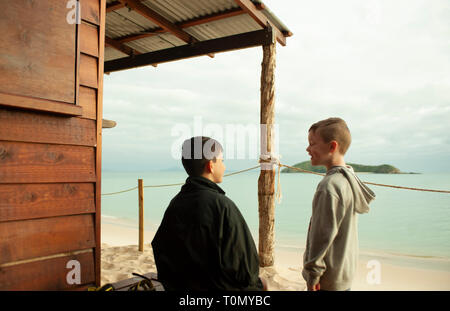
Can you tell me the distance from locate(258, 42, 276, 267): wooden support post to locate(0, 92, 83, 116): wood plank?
2.46 metres

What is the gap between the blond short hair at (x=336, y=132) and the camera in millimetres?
1479

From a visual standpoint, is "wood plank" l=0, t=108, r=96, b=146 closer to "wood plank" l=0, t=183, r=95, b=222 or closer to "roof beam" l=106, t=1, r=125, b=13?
"wood plank" l=0, t=183, r=95, b=222

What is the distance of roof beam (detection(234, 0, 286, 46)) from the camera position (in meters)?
3.27

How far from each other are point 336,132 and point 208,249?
2.82 feet

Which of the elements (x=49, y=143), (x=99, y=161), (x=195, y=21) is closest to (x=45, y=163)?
(x=49, y=143)

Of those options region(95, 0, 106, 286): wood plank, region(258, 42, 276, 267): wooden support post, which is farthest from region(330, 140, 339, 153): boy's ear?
region(258, 42, 276, 267): wooden support post

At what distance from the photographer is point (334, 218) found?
1.30 m

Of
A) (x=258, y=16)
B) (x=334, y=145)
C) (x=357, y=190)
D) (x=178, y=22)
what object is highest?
(x=178, y=22)

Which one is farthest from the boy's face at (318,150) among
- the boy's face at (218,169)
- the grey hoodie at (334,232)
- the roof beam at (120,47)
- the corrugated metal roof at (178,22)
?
the roof beam at (120,47)

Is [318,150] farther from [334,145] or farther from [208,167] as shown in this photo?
[208,167]

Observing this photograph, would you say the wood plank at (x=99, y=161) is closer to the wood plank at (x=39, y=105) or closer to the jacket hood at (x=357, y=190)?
the wood plank at (x=39, y=105)

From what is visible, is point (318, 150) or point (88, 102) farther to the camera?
point (88, 102)
